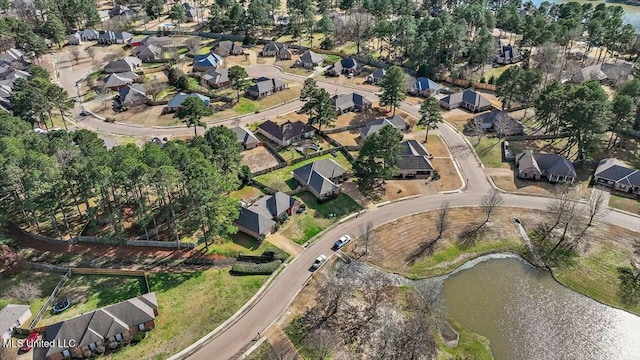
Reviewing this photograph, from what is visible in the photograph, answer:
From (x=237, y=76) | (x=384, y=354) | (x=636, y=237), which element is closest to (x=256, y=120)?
(x=237, y=76)

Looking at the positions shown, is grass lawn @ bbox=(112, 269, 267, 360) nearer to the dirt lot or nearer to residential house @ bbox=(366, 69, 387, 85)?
the dirt lot

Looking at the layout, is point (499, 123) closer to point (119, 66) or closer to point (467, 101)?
point (467, 101)

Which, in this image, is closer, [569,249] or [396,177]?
[569,249]

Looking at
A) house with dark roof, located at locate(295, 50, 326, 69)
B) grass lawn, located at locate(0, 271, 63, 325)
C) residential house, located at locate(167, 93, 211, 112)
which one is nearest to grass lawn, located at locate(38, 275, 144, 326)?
grass lawn, located at locate(0, 271, 63, 325)

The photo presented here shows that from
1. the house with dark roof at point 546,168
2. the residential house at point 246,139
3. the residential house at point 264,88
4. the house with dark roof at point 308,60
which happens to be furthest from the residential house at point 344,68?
the house with dark roof at point 546,168

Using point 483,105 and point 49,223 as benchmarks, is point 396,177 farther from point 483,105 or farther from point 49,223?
point 49,223
